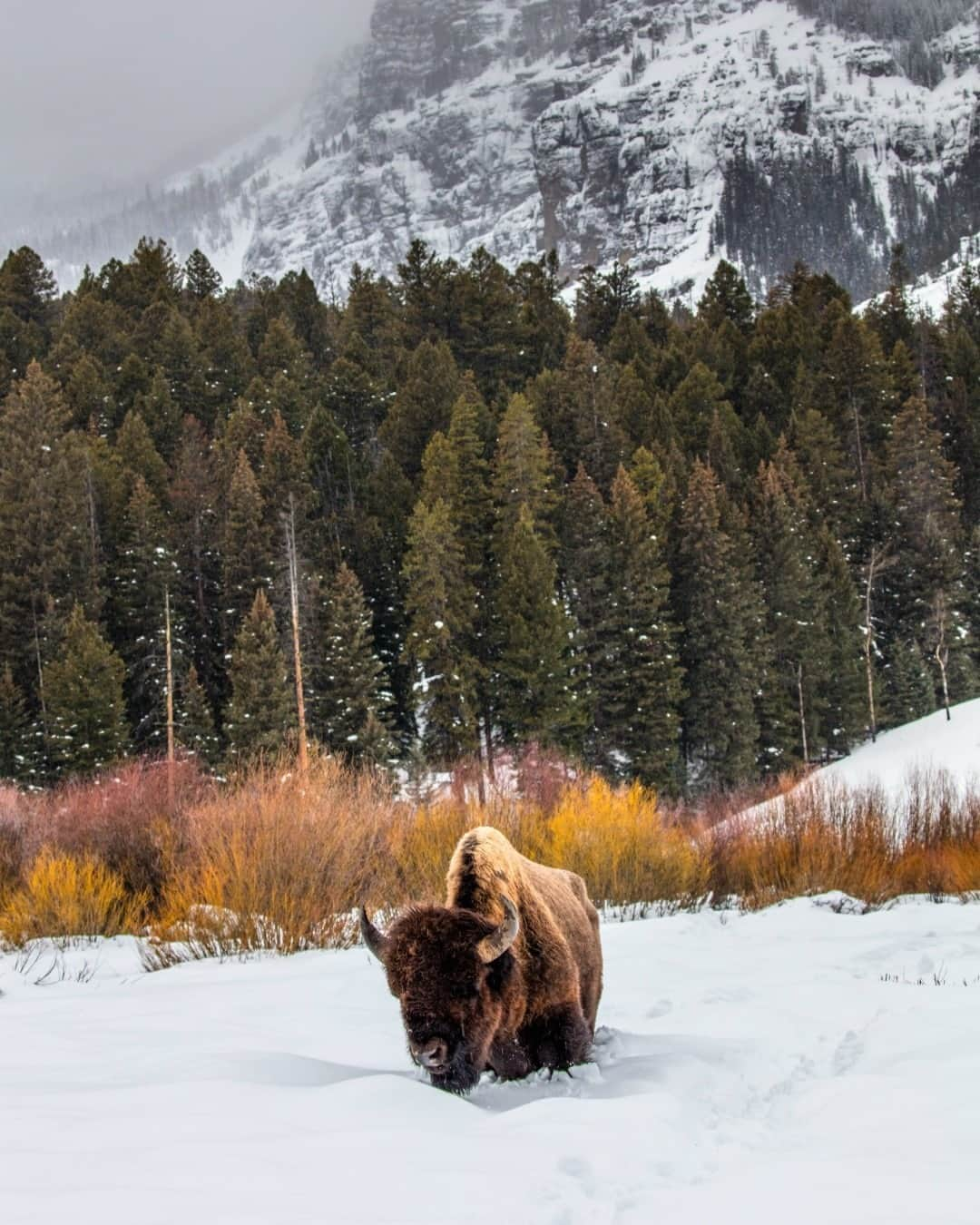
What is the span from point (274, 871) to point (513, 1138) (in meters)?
6.28

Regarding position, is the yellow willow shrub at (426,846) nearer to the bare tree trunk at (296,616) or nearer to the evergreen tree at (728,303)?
the bare tree trunk at (296,616)

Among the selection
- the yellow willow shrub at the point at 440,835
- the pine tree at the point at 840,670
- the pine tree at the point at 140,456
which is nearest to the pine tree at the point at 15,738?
the pine tree at the point at 140,456

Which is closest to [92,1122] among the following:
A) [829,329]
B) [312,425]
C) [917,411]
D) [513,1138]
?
[513,1138]

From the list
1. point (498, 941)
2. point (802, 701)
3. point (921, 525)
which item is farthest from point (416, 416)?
point (498, 941)

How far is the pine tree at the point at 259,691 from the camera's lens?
3684cm

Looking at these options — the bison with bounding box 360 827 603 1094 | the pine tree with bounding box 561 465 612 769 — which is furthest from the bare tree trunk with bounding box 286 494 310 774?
the bison with bounding box 360 827 603 1094

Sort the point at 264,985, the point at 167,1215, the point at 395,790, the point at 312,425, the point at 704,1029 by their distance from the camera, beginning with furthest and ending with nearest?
the point at 312,425 → the point at 395,790 → the point at 264,985 → the point at 704,1029 → the point at 167,1215

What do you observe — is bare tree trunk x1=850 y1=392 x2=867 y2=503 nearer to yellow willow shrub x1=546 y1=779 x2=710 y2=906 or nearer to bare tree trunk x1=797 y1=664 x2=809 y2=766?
bare tree trunk x1=797 y1=664 x2=809 y2=766

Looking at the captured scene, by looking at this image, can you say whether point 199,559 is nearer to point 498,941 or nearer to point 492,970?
point 492,970

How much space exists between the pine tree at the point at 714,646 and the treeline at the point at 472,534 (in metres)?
0.18

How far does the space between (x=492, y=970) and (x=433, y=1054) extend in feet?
1.54

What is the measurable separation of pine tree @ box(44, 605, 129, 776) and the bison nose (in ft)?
114

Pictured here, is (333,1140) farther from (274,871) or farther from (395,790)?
(395,790)

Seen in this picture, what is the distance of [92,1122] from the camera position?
3.72 m
